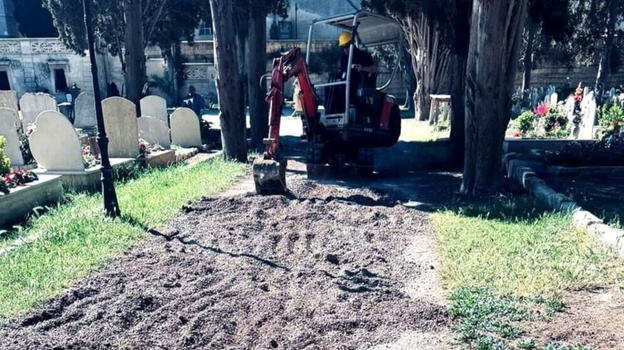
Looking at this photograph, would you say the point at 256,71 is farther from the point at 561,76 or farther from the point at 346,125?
the point at 561,76

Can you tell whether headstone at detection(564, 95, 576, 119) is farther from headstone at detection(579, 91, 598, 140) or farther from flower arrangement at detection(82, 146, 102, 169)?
flower arrangement at detection(82, 146, 102, 169)

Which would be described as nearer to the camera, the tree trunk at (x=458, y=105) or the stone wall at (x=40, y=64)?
the tree trunk at (x=458, y=105)

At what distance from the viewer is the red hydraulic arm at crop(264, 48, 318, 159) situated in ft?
26.3

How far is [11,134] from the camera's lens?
31.3 ft

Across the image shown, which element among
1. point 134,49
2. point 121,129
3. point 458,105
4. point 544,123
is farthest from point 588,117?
point 134,49

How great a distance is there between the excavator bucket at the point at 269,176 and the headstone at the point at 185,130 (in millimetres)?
6568

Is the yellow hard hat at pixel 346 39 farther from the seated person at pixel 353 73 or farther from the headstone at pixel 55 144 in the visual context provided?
the headstone at pixel 55 144

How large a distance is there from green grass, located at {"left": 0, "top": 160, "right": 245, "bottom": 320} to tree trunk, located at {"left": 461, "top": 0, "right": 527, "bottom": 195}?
4479mm

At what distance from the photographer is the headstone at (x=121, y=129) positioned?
1047 centimetres

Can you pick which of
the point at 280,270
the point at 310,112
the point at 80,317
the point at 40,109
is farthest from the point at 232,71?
the point at 80,317

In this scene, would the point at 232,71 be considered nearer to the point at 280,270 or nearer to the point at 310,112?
the point at 310,112

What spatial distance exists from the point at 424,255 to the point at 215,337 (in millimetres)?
2616

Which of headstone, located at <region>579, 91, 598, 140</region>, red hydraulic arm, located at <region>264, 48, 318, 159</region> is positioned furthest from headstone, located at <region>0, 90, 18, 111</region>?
headstone, located at <region>579, 91, 598, 140</region>

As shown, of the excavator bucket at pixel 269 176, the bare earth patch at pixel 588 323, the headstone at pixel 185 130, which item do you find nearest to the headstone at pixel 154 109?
the headstone at pixel 185 130
